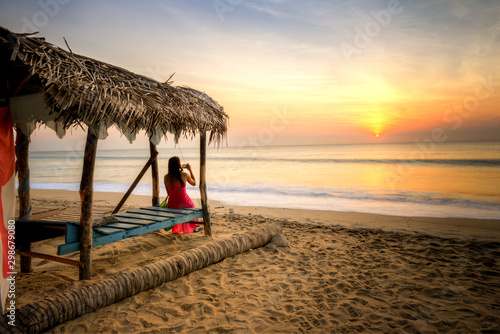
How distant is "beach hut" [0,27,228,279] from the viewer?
8.43 ft

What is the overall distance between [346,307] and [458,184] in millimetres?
15177

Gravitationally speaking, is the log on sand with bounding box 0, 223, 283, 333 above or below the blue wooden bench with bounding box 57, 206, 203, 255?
below

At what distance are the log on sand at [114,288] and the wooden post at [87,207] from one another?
37cm

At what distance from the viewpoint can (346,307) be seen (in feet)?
10.1

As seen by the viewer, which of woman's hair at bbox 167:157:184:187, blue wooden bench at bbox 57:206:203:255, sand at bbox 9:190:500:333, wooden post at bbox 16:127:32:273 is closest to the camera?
sand at bbox 9:190:500:333

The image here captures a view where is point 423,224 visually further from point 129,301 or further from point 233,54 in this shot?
point 233,54

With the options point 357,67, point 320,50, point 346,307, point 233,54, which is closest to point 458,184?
point 357,67

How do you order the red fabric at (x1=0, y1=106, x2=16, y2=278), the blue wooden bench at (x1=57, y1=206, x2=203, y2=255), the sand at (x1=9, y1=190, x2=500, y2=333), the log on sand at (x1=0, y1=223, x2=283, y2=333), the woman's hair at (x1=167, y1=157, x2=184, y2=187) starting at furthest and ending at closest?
the woman's hair at (x1=167, y1=157, x2=184, y2=187)
the blue wooden bench at (x1=57, y1=206, x2=203, y2=255)
the sand at (x1=9, y1=190, x2=500, y2=333)
the red fabric at (x1=0, y1=106, x2=16, y2=278)
the log on sand at (x1=0, y1=223, x2=283, y2=333)

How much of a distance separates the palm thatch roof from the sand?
6.67 feet

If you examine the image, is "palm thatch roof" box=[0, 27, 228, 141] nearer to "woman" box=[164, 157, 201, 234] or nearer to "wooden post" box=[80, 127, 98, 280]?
"wooden post" box=[80, 127, 98, 280]

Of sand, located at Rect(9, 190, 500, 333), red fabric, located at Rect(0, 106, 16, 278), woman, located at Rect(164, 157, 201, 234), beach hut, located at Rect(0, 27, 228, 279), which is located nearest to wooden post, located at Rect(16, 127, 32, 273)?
beach hut, located at Rect(0, 27, 228, 279)

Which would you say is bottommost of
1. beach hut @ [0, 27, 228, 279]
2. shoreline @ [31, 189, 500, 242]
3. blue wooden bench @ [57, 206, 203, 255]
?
shoreline @ [31, 189, 500, 242]

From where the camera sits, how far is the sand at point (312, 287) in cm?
274

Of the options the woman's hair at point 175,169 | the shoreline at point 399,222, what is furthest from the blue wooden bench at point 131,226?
the shoreline at point 399,222
